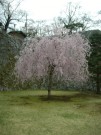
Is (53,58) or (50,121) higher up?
(53,58)

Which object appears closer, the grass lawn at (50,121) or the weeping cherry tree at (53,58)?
the grass lawn at (50,121)

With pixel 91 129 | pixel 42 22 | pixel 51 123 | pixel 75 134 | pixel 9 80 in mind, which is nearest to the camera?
pixel 75 134

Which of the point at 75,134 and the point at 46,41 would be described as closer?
the point at 75,134

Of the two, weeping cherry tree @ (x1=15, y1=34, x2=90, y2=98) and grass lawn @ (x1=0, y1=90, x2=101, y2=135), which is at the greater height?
weeping cherry tree @ (x1=15, y1=34, x2=90, y2=98)

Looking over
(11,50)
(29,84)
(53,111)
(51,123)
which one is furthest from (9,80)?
(51,123)

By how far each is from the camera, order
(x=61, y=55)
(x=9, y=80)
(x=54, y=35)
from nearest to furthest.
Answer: (x=61, y=55), (x=54, y=35), (x=9, y=80)

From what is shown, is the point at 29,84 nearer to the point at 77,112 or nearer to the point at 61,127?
the point at 77,112

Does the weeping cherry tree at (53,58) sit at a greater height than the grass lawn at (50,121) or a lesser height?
greater

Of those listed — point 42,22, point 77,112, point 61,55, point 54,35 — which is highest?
point 42,22

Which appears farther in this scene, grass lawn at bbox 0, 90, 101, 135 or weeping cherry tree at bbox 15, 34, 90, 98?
weeping cherry tree at bbox 15, 34, 90, 98

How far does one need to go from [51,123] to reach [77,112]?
9.40ft

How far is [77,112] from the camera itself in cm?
1245

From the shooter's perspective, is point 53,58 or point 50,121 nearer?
point 50,121

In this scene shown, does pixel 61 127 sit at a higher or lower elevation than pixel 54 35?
lower
